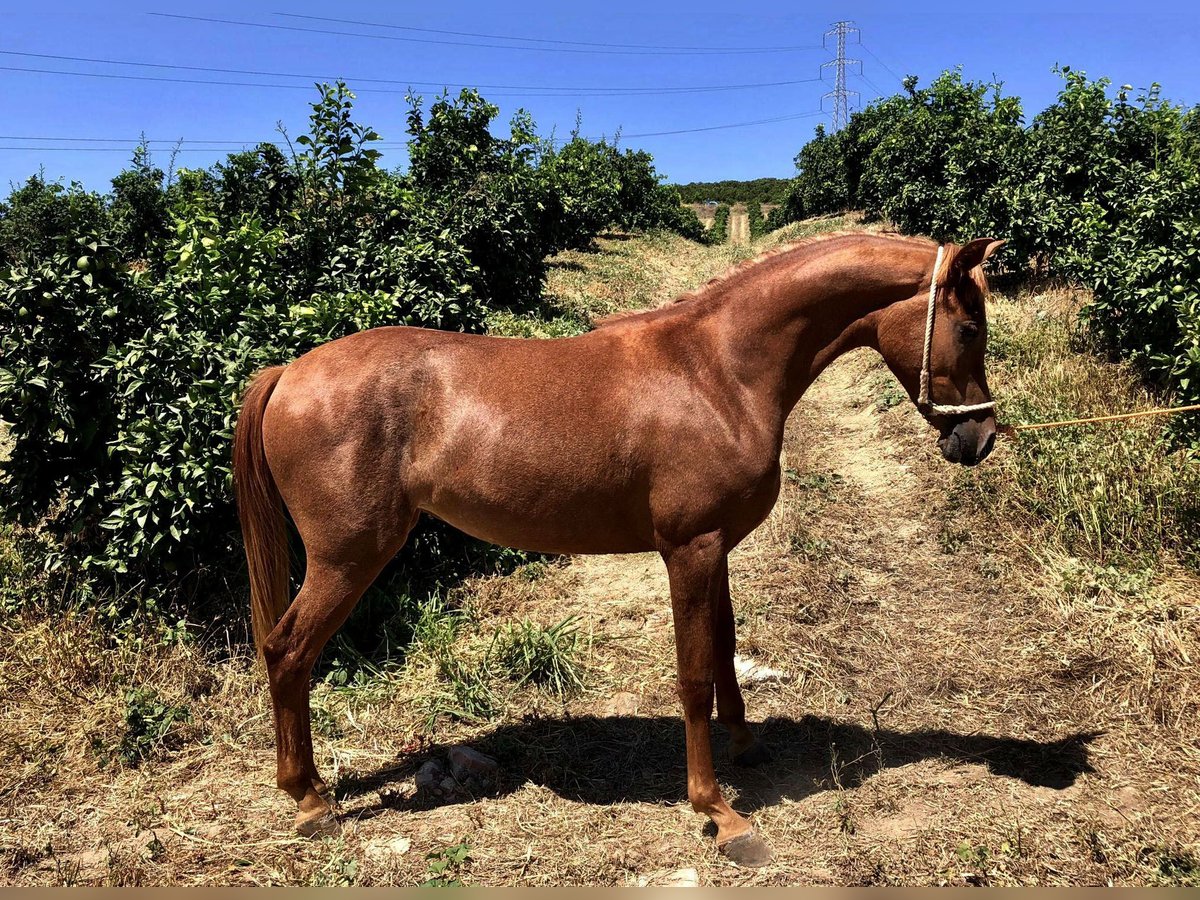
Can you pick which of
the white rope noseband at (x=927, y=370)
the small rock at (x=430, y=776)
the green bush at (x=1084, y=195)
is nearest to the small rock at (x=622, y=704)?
the small rock at (x=430, y=776)

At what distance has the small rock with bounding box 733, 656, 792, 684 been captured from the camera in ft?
14.5

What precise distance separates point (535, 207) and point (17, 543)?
9693 mm

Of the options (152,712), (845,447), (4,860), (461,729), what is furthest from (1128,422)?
(4,860)

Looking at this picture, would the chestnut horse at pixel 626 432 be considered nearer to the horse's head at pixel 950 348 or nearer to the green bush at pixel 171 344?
the horse's head at pixel 950 348

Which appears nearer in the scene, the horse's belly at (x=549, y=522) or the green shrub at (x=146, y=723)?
the horse's belly at (x=549, y=522)

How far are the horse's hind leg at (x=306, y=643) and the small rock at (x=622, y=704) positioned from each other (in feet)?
5.04

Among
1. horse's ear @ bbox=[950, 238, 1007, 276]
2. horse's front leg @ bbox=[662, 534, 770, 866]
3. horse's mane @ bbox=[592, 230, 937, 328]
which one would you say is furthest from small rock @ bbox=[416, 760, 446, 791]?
horse's ear @ bbox=[950, 238, 1007, 276]

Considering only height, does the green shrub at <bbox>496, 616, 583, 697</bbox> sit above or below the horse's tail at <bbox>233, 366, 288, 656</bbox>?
below

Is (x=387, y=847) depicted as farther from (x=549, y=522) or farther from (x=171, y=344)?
(x=171, y=344)

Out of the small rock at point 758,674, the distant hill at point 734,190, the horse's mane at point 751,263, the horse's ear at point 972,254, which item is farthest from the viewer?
the distant hill at point 734,190

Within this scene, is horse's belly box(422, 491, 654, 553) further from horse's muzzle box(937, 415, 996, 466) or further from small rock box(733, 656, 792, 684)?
small rock box(733, 656, 792, 684)

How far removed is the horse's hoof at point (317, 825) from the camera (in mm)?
3326

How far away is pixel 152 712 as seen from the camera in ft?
12.9

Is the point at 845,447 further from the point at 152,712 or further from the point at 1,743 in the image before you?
the point at 1,743
